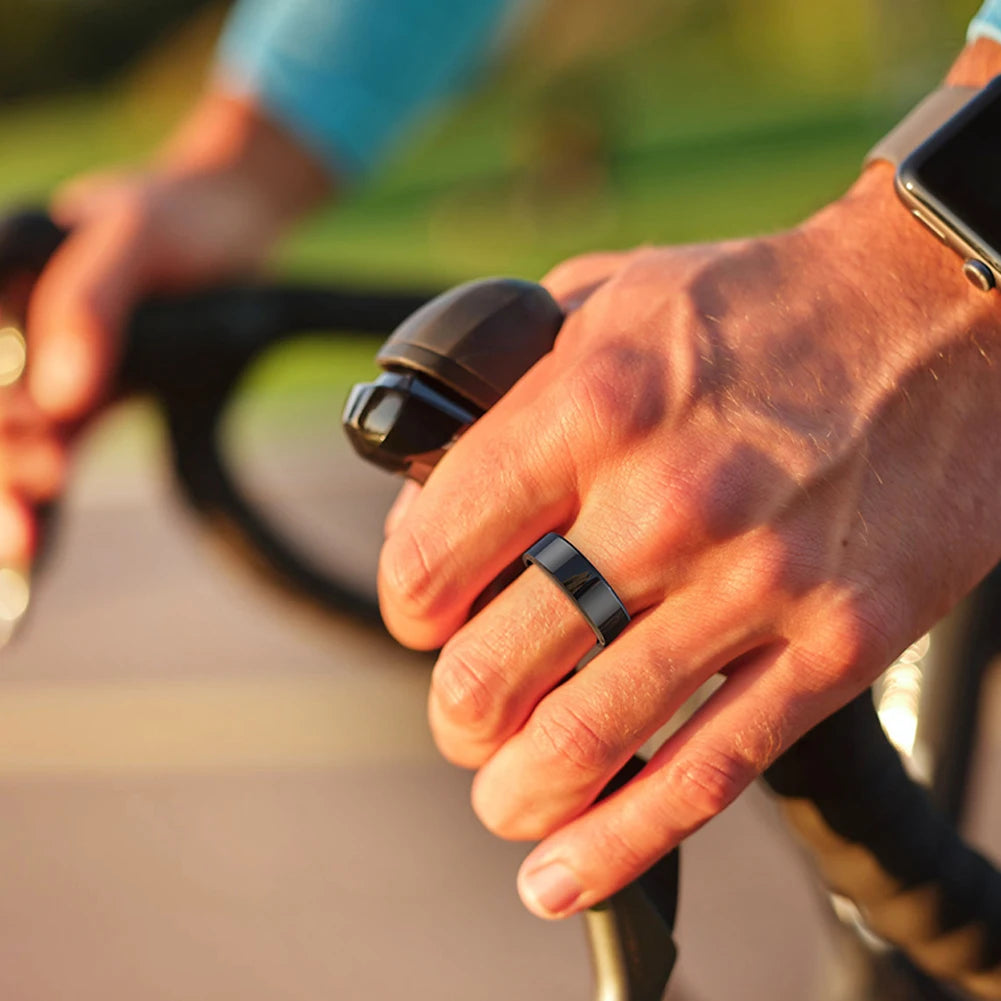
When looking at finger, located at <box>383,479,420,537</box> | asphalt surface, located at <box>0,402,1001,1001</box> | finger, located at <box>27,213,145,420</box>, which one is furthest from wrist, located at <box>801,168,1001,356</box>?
asphalt surface, located at <box>0,402,1001,1001</box>

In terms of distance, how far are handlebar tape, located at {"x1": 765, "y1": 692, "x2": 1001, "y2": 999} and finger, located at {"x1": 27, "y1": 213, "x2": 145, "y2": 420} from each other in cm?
94

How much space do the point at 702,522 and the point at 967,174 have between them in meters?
0.36

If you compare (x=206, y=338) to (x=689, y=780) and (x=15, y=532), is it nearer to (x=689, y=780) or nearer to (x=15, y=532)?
(x=15, y=532)

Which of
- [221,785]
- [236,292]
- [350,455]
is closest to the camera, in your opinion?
[236,292]

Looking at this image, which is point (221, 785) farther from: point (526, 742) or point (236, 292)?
point (526, 742)

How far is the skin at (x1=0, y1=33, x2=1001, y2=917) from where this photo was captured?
92 cm

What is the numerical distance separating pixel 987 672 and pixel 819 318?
716 millimetres

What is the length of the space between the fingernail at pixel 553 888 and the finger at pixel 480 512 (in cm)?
20

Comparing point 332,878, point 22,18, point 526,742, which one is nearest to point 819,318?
point 526,742

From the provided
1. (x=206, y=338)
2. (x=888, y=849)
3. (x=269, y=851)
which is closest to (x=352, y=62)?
(x=206, y=338)

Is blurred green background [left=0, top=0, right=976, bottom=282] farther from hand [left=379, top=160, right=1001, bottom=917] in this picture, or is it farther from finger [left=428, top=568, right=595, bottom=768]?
finger [left=428, top=568, right=595, bottom=768]

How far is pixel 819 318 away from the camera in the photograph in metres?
1.00

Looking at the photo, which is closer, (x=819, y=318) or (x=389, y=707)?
(x=819, y=318)

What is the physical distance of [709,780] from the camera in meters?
0.92
